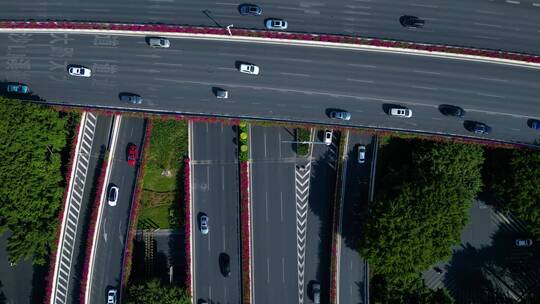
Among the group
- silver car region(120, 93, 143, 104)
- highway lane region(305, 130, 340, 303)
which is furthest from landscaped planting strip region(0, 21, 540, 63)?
highway lane region(305, 130, 340, 303)

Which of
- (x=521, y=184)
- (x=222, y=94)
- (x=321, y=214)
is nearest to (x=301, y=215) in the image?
(x=321, y=214)

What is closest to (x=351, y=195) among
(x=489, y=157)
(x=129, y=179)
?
(x=489, y=157)

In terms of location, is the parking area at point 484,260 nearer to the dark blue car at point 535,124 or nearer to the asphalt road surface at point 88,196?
the dark blue car at point 535,124

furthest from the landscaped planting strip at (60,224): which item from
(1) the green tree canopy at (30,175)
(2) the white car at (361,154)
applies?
(2) the white car at (361,154)

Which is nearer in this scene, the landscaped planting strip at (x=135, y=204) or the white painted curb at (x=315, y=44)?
the white painted curb at (x=315, y=44)

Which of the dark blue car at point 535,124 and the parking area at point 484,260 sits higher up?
the dark blue car at point 535,124

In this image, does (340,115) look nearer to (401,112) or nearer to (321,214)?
(401,112)

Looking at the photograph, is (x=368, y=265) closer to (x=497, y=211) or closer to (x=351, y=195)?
(x=351, y=195)
